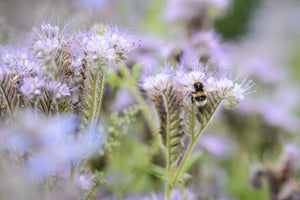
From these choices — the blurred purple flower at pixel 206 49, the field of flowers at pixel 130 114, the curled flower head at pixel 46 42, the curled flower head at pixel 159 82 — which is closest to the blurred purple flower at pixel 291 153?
the field of flowers at pixel 130 114

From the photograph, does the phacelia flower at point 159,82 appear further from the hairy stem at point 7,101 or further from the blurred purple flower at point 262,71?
the blurred purple flower at point 262,71

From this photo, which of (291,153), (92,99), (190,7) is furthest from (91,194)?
(190,7)

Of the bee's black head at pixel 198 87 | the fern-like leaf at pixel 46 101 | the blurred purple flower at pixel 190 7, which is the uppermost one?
the blurred purple flower at pixel 190 7

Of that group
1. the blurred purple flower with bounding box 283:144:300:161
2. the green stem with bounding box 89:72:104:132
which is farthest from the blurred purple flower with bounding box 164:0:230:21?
the green stem with bounding box 89:72:104:132

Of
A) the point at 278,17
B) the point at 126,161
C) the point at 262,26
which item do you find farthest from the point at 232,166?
the point at 278,17

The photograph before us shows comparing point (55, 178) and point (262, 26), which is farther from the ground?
point (262, 26)

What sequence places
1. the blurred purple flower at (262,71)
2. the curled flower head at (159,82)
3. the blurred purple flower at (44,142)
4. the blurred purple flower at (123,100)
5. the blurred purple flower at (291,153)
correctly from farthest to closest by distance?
the blurred purple flower at (262,71) < the blurred purple flower at (123,100) < the blurred purple flower at (291,153) < the curled flower head at (159,82) < the blurred purple flower at (44,142)

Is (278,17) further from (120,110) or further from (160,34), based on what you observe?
(120,110)

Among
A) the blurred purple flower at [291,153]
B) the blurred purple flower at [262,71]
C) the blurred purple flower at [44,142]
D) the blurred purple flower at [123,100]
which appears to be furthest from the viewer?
the blurred purple flower at [262,71]
